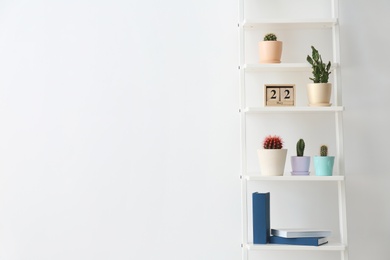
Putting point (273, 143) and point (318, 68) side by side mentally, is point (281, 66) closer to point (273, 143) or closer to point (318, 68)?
point (318, 68)

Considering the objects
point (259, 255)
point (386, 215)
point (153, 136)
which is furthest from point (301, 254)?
point (153, 136)

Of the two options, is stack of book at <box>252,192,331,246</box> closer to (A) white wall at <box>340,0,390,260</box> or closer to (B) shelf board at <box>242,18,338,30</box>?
(A) white wall at <box>340,0,390,260</box>

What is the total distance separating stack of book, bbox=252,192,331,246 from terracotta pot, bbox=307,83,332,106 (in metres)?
0.41

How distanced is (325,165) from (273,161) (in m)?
0.20

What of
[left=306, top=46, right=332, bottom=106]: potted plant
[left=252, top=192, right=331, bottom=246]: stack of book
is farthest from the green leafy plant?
[left=252, top=192, right=331, bottom=246]: stack of book

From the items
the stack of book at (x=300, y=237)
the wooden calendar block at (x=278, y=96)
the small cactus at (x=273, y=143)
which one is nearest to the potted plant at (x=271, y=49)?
the wooden calendar block at (x=278, y=96)

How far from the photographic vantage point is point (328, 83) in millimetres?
2299

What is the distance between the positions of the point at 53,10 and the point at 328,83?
3.96ft

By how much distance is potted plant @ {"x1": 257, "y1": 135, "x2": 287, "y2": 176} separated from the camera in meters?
2.27

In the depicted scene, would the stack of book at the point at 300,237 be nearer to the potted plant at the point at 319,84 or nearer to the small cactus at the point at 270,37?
the potted plant at the point at 319,84

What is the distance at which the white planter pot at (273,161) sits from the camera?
227cm

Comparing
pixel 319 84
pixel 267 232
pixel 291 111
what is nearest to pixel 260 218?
pixel 267 232

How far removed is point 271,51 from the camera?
7.70 ft

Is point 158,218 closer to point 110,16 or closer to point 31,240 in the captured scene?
point 31,240
